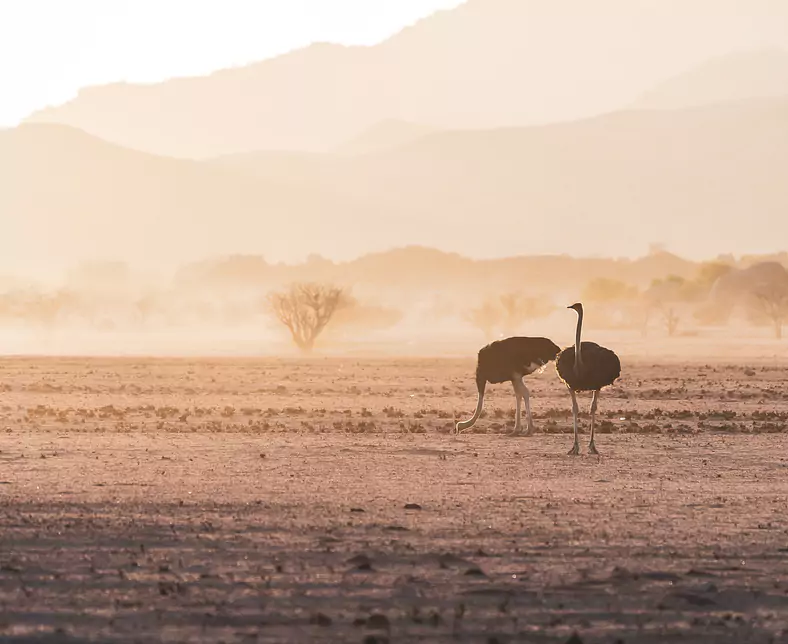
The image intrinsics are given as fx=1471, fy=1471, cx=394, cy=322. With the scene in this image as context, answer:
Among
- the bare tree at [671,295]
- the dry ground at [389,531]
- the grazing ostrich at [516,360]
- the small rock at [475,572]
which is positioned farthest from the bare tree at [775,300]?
the small rock at [475,572]

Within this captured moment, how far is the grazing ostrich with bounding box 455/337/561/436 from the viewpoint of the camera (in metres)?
29.6

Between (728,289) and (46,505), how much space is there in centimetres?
12840

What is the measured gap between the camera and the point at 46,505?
707 inches

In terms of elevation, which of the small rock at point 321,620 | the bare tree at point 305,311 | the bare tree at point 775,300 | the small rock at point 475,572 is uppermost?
the bare tree at point 775,300

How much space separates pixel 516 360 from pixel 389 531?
14295 mm

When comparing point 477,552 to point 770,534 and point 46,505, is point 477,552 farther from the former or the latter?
point 46,505

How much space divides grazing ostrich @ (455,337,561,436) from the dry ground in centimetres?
94

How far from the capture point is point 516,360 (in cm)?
2980

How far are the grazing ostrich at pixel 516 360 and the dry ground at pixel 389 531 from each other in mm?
943

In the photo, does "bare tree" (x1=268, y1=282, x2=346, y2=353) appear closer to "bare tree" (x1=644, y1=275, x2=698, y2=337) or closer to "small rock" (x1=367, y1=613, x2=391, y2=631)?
"bare tree" (x1=644, y1=275, x2=698, y2=337)

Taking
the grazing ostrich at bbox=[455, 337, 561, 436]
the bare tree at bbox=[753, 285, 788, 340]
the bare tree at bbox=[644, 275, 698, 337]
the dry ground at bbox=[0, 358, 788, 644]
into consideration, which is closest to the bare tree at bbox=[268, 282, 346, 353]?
the bare tree at bbox=[753, 285, 788, 340]

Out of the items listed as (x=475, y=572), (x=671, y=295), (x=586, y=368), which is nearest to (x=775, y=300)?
(x=671, y=295)

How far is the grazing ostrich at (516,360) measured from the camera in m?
29.6

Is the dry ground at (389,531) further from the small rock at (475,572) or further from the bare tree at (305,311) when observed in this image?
the bare tree at (305,311)
